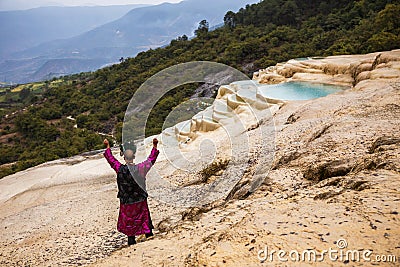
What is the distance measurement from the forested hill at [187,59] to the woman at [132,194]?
61.6 feet

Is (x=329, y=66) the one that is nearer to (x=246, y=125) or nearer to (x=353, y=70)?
(x=353, y=70)

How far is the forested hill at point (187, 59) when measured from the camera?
103ft

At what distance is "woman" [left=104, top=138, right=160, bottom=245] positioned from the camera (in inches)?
145

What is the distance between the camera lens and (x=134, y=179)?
367 centimetres

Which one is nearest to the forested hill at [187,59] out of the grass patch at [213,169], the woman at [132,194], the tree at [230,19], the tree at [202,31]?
the tree at [202,31]

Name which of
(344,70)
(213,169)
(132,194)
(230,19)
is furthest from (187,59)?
(132,194)

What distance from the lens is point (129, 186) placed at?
3734 millimetres

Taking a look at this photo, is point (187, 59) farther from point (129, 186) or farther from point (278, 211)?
point (278, 211)

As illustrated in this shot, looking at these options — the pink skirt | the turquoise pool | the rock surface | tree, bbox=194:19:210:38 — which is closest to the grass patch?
the rock surface

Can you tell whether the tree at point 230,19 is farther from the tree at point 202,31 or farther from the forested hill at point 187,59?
the tree at point 202,31

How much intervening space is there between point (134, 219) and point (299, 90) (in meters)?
12.8

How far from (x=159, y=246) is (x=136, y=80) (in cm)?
4440

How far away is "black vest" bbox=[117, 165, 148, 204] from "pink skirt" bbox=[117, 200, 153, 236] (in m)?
0.09

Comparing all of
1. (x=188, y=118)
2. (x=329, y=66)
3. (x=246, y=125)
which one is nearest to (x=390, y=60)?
(x=329, y=66)
